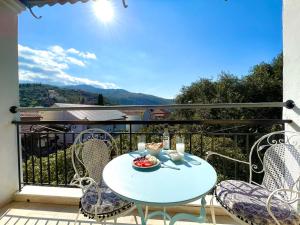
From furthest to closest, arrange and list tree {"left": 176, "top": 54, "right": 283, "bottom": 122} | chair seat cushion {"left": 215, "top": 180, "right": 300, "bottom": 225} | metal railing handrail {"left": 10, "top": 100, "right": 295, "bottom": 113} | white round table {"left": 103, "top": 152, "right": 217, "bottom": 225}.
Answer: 1. tree {"left": 176, "top": 54, "right": 283, "bottom": 122}
2. metal railing handrail {"left": 10, "top": 100, "right": 295, "bottom": 113}
3. chair seat cushion {"left": 215, "top": 180, "right": 300, "bottom": 225}
4. white round table {"left": 103, "top": 152, "right": 217, "bottom": 225}

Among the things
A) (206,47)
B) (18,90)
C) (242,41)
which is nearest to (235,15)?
(242,41)

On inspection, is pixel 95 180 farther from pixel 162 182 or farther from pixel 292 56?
pixel 292 56

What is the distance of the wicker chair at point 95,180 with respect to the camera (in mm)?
1490

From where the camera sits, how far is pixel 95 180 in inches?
77.5

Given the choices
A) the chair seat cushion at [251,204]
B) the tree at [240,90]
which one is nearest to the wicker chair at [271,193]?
the chair seat cushion at [251,204]

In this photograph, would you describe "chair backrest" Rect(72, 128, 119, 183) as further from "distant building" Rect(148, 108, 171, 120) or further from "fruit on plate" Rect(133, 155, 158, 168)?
"distant building" Rect(148, 108, 171, 120)

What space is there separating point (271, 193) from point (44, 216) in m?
2.17

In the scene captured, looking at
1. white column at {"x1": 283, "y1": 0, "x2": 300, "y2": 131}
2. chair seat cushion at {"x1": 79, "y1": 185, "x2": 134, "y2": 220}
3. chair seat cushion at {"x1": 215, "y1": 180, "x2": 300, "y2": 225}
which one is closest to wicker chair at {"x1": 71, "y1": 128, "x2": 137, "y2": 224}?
chair seat cushion at {"x1": 79, "y1": 185, "x2": 134, "y2": 220}

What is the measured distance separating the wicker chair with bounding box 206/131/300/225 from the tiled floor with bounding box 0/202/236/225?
0.65 metres

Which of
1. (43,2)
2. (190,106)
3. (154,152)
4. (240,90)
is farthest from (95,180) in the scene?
(240,90)

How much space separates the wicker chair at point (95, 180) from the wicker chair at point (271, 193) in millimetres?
705

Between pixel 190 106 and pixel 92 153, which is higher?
pixel 190 106

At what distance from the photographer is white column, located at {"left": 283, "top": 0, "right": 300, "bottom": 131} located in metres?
1.97

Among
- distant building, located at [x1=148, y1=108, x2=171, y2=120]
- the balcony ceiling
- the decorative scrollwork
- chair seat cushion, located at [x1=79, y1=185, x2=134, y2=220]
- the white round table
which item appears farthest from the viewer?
distant building, located at [x1=148, y1=108, x2=171, y2=120]
